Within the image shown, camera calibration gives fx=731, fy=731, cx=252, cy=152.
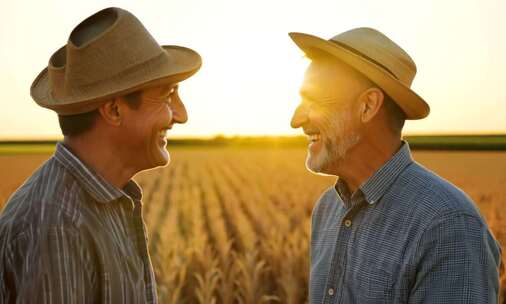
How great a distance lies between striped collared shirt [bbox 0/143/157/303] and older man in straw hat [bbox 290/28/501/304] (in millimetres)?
940

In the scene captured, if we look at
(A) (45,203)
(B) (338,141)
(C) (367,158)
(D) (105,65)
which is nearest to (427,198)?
(C) (367,158)

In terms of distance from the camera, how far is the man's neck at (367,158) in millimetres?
3281

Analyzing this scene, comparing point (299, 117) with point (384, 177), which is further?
point (299, 117)

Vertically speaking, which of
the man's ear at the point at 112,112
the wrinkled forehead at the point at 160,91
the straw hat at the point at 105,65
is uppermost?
the straw hat at the point at 105,65

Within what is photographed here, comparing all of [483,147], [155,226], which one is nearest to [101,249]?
[155,226]

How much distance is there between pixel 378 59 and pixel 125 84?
3.70 ft

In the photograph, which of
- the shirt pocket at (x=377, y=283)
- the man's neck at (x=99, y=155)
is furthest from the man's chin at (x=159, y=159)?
the shirt pocket at (x=377, y=283)

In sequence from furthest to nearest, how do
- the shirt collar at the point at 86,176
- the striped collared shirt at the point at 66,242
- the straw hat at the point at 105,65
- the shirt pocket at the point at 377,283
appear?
the shirt pocket at the point at 377,283
the straw hat at the point at 105,65
the shirt collar at the point at 86,176
the striped collared shirt at the point at 66,242

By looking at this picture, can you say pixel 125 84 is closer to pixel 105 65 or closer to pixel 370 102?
pixel 105 65

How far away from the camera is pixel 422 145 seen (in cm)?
6328

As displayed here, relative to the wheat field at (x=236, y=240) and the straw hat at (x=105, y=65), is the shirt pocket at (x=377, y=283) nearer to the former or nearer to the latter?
the straw hat at (x=105, y=65)

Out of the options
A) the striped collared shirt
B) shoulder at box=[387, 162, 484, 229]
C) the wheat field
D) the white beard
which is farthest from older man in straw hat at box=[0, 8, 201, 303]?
the wheat field

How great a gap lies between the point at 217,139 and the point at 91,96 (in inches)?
3078

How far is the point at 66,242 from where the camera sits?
2514mm
